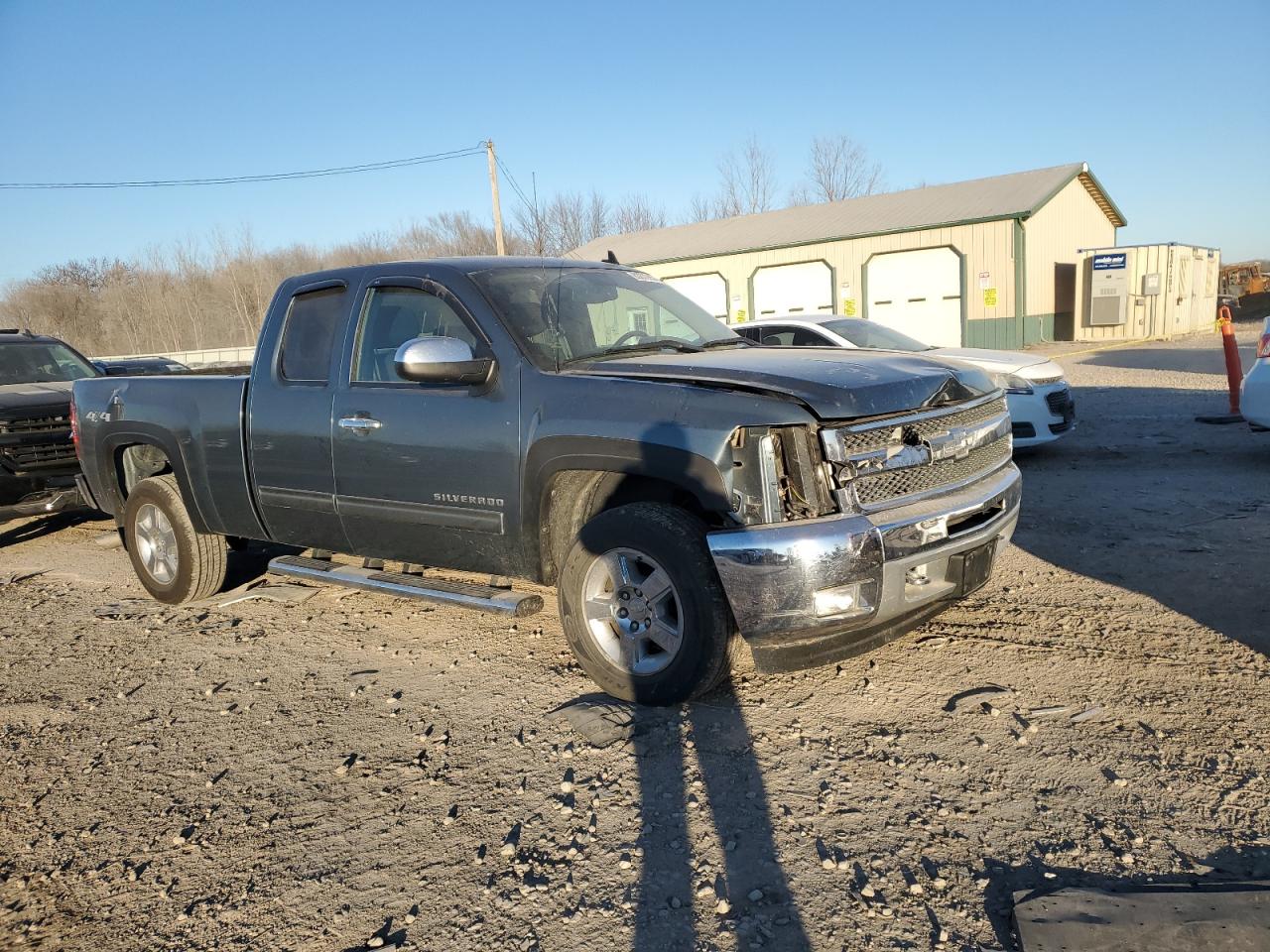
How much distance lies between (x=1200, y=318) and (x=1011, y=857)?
33281 millimetres

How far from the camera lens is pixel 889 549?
335 cm

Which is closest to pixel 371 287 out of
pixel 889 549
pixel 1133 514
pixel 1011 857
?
pixel 889 549

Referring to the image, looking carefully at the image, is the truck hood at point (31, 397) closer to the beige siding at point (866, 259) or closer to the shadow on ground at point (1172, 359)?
the shadow on ground at point (1172, 359)

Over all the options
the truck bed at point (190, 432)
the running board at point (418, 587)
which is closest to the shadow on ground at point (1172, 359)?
the running board at point (418, 587)

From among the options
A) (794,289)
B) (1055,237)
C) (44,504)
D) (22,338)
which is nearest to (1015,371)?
(44,504)

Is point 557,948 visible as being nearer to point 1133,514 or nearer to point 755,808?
point 755,808

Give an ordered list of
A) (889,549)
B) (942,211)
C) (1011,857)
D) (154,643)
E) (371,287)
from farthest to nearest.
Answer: (942,211)
(154,643)
(371,287)
(889,549)
(1011,857)

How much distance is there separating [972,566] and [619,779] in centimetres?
165

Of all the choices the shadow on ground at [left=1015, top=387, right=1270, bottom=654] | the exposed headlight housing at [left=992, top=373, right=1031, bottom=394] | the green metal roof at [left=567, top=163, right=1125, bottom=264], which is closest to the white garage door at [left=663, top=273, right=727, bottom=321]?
the green metal roof at [left=567, top=163, right=1125, bottom=264]

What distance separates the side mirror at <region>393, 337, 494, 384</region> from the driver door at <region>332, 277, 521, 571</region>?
9 centimetres

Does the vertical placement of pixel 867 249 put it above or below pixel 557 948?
above

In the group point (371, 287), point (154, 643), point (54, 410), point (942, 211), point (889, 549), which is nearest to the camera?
point (889, 549)

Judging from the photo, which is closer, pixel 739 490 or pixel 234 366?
pixel 739 490

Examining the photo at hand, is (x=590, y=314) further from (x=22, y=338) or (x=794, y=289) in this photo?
(x=794, y=289)
